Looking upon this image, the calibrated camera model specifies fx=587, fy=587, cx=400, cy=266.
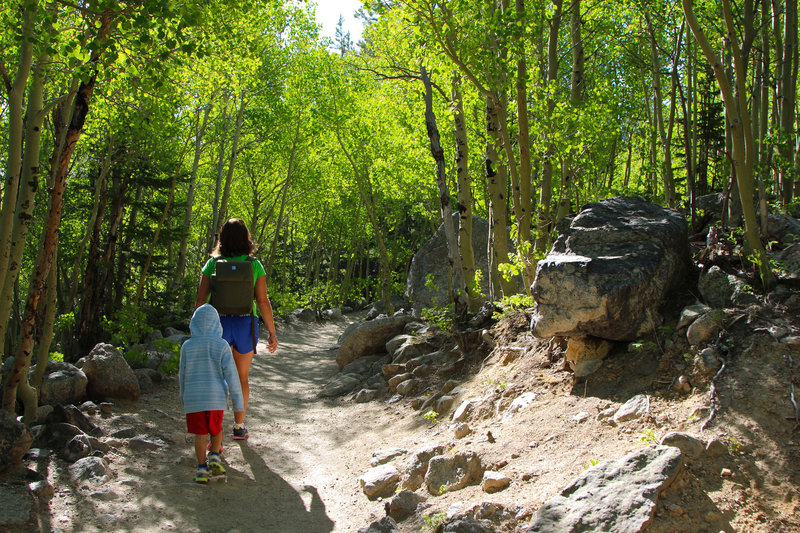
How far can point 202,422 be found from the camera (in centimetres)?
446

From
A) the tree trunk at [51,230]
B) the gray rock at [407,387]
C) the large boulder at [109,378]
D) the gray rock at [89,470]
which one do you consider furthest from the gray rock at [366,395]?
the tree trunk at [51,230]

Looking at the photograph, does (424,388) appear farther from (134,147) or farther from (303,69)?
(303,69)

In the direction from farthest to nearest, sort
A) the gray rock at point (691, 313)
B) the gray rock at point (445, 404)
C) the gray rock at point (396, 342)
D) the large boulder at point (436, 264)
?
the large boulder at point (436, 264), the gray rock at point (396, 342), the gray rock at point (445, 404), the gray rock at point (691, 313)

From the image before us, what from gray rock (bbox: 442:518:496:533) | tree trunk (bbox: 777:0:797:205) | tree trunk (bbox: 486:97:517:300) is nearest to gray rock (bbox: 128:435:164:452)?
gray rock (bbox: 442:518:496:533)

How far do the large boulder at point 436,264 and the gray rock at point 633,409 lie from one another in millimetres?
12646

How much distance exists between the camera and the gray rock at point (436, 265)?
17422 millimetres

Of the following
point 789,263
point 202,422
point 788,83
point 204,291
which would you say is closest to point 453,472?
point 202,422

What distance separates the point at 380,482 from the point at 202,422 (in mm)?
1437

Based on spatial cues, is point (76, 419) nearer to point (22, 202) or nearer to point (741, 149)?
point (22, 202)

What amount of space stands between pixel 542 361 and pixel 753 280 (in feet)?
6.42

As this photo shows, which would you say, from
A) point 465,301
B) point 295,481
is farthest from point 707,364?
point 465,301

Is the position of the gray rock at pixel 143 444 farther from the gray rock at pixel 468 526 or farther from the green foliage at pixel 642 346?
the green foliage at pixel 642 346

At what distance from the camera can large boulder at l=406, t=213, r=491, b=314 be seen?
1742cm

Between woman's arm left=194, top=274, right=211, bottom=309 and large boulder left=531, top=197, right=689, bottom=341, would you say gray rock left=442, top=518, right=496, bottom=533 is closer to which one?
large boulder left=531, top=197, right=689, bottom=341
